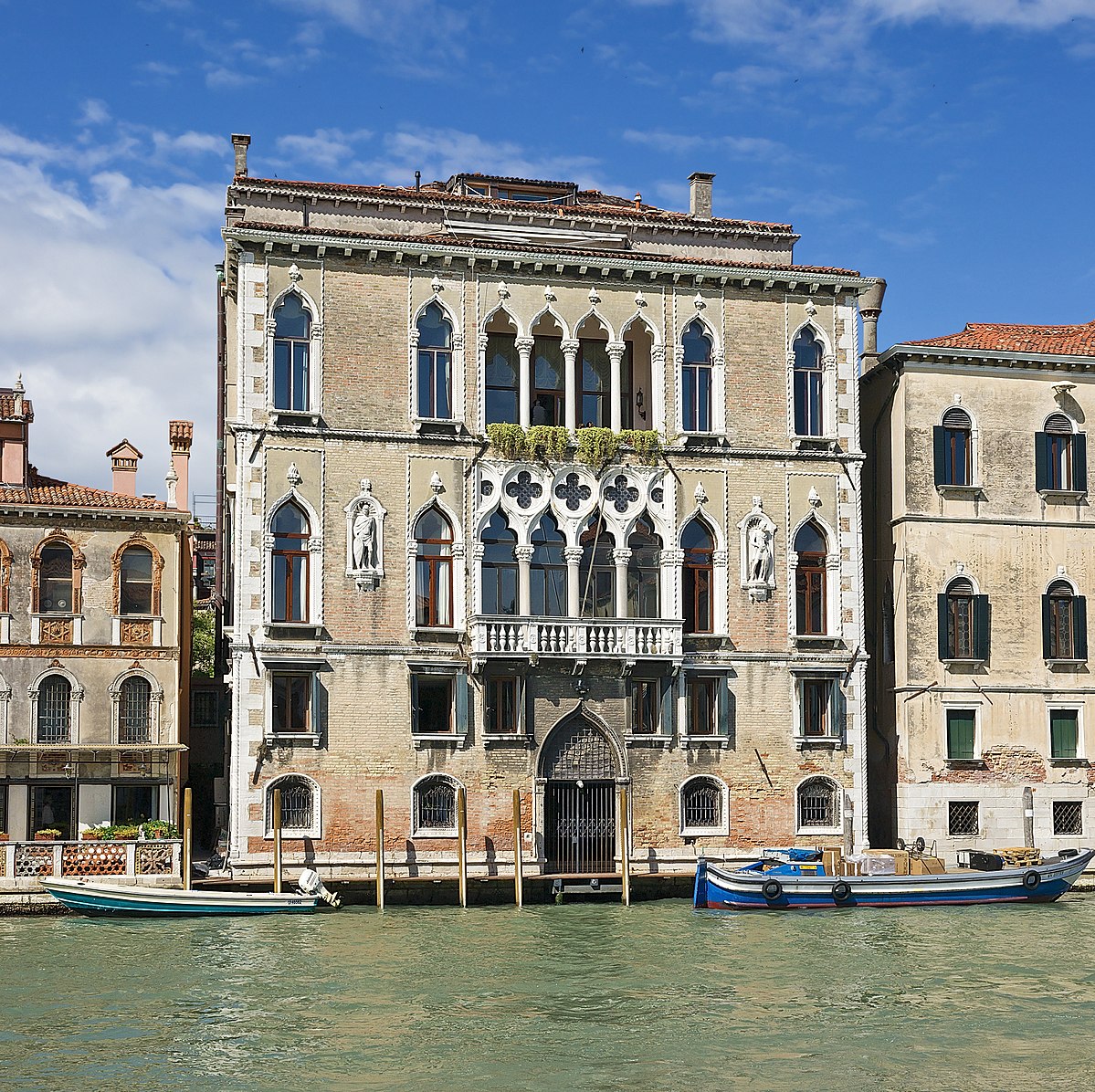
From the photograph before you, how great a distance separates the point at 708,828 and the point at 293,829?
276 inches

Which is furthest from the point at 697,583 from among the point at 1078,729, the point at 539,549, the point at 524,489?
the point at 1078,729

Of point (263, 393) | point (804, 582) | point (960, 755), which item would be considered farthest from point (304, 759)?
point (960, 755)

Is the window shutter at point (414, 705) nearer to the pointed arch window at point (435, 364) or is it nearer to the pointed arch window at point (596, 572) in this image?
the pointed arch window at point (596, 572)

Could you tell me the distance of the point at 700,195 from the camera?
116 ft

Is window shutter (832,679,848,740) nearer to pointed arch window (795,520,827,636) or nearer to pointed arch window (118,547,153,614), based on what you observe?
pointed arch window (795,520,827,636)

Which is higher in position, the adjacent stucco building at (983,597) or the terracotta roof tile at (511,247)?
the terracotta roof tile at (511,247)

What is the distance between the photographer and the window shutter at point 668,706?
2938 cm

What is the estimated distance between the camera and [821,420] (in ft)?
101

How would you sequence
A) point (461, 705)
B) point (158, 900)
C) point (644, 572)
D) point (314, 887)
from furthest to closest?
point (644, 572), point (461, 705), point (314, 887), point (158, 900)

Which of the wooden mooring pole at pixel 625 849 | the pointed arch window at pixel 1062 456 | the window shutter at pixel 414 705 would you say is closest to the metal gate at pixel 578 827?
the wooden mooring pole at pixel 625 849

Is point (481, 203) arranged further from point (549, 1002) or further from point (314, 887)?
point (549, 1002)

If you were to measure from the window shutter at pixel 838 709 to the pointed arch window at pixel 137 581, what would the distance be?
12.1m

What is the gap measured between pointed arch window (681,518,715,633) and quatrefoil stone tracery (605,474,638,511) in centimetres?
111

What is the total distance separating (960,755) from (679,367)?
855 centimetres
